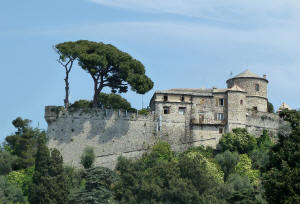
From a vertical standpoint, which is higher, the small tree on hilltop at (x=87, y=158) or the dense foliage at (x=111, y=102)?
the dense foliage at (x=111, y=102)

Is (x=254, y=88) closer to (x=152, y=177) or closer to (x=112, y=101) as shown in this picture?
(x=112, y=101)

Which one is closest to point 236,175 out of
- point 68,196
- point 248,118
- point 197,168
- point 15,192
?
point 197,168

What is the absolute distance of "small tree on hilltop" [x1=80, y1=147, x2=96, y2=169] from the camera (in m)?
66.6

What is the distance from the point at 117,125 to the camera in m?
68.8

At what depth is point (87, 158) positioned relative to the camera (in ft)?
219

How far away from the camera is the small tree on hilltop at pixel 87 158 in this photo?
6656 centimetres

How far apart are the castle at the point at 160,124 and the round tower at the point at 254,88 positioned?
3.36 feet

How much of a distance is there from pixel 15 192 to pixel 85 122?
9729 mm

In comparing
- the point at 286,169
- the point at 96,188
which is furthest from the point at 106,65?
the point at 286,169

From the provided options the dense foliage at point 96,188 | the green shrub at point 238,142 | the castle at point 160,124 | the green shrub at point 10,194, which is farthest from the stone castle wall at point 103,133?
the green shrub at point 10,194

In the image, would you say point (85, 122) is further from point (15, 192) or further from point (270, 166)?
point (270, 166)

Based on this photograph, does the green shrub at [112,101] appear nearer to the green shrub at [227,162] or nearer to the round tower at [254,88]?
the round tower at [254,88]

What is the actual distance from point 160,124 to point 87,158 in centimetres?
789

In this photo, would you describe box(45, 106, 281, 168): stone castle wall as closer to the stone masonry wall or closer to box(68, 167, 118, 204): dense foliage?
the stone masonry wall
